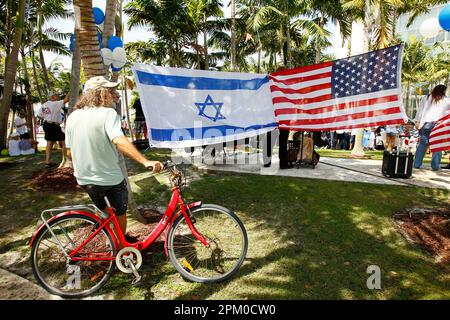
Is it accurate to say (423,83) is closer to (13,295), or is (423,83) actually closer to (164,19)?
(164,19)

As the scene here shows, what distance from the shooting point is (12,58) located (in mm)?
11312

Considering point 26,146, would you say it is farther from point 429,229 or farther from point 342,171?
point 429,229

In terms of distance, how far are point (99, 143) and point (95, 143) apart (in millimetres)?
36

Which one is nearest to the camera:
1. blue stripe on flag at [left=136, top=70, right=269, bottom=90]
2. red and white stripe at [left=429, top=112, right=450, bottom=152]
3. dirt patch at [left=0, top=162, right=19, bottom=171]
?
blue stripe on flag at [left=136, top=70, right=269, bottom=90]

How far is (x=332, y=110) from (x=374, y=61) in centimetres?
109

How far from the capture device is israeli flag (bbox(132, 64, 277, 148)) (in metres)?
4.41

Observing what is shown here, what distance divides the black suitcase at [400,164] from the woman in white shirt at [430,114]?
1173 mm

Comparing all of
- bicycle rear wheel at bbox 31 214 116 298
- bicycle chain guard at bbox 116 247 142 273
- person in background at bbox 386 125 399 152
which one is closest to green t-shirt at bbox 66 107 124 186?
bicycle rear wheel at bbox 31 214 116 298

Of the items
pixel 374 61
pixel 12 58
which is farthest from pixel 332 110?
pixel 12 58

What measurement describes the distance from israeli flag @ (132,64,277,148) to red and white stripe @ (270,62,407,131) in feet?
0.96

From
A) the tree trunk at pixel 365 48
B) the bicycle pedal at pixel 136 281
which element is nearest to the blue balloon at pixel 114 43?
the bicycle pedal at pixel 136 281

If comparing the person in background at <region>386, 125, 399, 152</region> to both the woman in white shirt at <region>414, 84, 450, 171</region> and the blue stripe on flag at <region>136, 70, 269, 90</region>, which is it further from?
the blue stripe on flag at <region>136, 70, 269, 90</region>

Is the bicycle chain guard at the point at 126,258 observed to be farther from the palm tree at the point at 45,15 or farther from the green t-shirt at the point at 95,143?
the palm tree at the point at 45,15

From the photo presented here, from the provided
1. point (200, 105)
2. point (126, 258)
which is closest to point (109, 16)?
point (200, 105)
